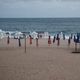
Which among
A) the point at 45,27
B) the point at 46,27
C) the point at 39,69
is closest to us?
the point at 39,69

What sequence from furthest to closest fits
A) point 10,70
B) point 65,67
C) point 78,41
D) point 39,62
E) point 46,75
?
point 78,41
point 39,62
point 65,67
point 10,70
point 46,75

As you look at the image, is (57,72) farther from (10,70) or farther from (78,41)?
(78,41)

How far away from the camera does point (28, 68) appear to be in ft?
41.0

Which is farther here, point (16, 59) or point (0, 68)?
point (16, 59)

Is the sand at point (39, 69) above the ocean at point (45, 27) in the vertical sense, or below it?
below

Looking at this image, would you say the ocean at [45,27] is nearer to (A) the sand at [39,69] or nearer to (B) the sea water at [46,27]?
(B) the sea water at [46,27]

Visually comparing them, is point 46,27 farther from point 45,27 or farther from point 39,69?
point 39,69

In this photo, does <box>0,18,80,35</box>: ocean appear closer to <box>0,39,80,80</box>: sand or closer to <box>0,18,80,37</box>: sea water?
<box>0,18,80,37</box>: sea water

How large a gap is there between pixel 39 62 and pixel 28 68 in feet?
5.55

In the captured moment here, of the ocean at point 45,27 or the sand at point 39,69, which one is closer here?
the sand at point 39,69

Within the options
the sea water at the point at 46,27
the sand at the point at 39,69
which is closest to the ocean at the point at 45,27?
the sea water at the point at 46,27

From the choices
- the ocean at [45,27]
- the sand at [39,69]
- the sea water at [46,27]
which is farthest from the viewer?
the ocean at [45,27]

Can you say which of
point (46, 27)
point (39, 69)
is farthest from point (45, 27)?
point (39, 69)

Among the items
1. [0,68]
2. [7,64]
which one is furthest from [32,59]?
[0,68]
